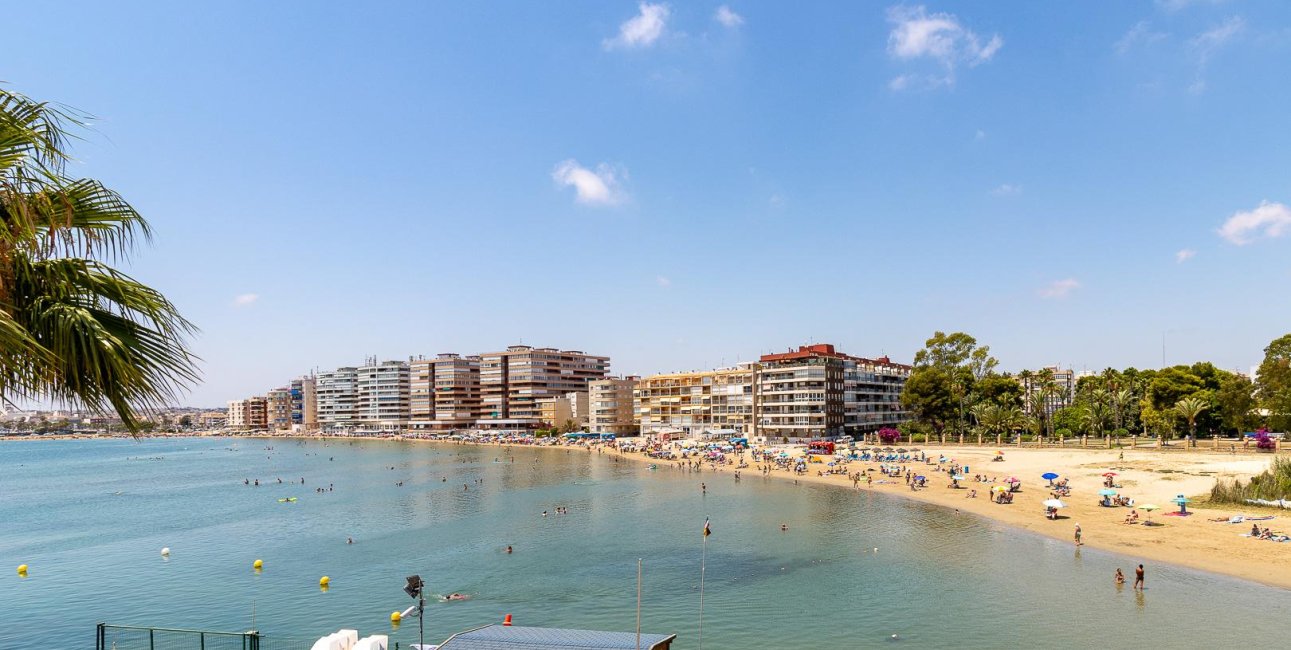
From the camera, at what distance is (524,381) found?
593ft

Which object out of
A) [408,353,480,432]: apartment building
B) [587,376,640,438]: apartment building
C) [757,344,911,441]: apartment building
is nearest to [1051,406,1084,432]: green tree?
[757,344,911,441]: apartment building

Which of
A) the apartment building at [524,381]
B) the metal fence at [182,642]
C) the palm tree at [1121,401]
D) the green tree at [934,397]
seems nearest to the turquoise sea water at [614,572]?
the metal fence at [182,642]

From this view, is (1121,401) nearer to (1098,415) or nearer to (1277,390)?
(1098,415)

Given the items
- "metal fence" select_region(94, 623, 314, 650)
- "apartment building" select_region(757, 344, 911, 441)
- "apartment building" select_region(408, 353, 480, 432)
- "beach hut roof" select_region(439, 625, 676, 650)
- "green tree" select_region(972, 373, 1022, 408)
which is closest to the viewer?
"beach hut roof" select_region(439, 625, 676, 650)

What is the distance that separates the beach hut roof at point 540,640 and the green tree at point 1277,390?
92.6 metres

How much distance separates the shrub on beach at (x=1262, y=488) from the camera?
47750mm

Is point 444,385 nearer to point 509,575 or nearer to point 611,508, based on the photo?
point 611,508

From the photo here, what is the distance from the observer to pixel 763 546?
44844 mm

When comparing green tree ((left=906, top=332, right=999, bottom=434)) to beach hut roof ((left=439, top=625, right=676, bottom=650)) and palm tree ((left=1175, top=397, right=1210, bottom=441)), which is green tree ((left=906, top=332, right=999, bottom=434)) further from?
beach hut roof ((left=439, top=625, right=676, bottom=650))

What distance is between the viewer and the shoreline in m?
37.4

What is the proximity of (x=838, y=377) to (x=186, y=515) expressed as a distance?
8834 cm

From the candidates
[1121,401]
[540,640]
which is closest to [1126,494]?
[1121,401]

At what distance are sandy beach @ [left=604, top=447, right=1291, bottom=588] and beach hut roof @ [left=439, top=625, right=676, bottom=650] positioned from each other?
97.6 ft

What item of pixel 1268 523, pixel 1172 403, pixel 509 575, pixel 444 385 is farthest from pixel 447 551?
→ pixel 444 385
